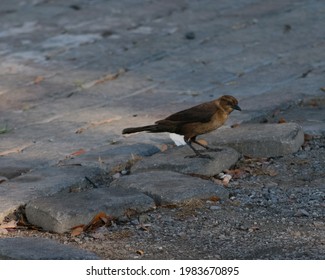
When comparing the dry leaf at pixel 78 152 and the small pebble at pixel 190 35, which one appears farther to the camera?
the small pebble at pixel 190 35

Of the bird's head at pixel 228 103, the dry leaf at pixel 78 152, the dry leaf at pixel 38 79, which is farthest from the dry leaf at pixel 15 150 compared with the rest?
the dry leaf at pixel 38 79

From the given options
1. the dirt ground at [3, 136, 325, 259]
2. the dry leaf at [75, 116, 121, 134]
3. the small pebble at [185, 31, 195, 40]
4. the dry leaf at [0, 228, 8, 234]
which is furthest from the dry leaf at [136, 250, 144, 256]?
the small pebble at [185, 31, 195, 40]

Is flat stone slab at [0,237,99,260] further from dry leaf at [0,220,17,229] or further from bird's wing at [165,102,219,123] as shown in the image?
bird's wing at [165,102,219,123]

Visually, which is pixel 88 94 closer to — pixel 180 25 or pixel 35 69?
pixel 35 69

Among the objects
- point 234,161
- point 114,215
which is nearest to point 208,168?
point 234,161

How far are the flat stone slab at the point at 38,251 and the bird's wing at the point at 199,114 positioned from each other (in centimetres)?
161

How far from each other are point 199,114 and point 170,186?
0.66 m

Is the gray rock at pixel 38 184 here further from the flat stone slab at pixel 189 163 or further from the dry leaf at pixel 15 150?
the dry leaf at pixel 15 150

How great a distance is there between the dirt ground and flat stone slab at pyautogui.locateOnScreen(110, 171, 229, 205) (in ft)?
0.18

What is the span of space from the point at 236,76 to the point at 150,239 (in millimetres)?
3613

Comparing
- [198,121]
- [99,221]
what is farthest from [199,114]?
[99,221]

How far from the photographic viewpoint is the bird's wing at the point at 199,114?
235 inches

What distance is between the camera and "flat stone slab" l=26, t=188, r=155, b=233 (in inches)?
199

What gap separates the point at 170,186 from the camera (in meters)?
5.50
